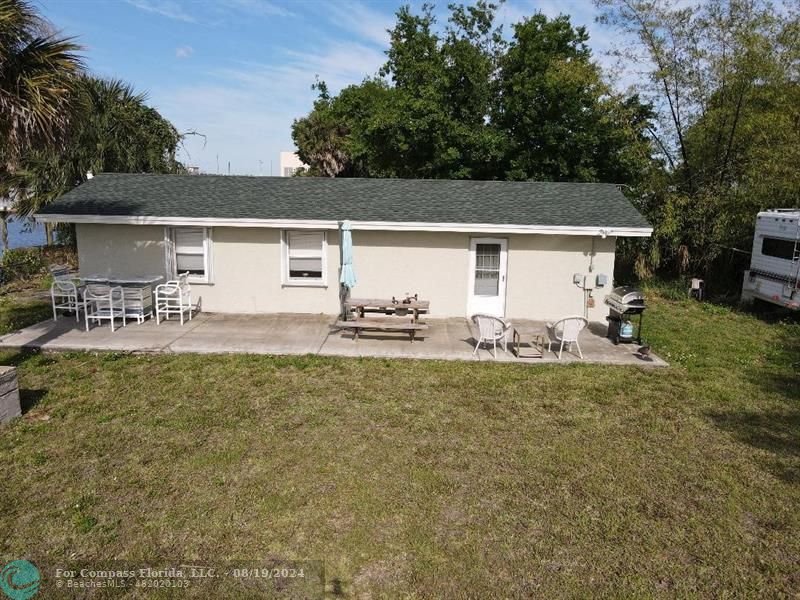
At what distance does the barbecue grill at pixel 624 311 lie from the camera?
11.0 meters

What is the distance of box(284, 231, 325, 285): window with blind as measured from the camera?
1326cm

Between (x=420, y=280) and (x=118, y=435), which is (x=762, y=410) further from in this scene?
(x=118, y=435)

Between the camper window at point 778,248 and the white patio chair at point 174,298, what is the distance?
15034 mm

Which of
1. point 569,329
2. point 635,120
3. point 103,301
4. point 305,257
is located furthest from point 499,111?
point 103,301

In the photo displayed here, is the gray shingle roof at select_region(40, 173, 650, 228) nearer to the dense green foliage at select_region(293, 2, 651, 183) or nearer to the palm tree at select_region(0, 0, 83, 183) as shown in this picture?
the palm tree at select_region(0, 0, 83, 183)

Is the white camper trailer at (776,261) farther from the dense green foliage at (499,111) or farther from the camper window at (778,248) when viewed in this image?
the dense green foliage at (499,111)

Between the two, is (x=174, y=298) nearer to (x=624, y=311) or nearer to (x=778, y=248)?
(x=624, y=311)


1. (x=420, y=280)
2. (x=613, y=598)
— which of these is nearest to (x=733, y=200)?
(x=420, y=280)

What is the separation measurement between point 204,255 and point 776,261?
1496 centimetres

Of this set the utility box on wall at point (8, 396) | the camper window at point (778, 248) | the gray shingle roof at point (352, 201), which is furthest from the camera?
the camper window at point (778, 248)

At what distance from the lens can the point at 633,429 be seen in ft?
24.0

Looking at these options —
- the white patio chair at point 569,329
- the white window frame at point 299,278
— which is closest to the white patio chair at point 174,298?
the white window frame at point 299,278

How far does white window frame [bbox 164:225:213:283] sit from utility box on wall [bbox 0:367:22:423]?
6562 millimetres

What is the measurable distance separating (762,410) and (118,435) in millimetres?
9136
